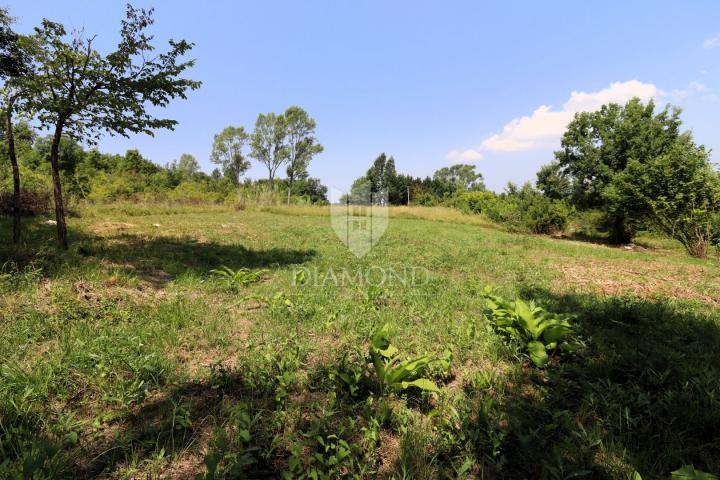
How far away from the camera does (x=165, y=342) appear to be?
9.62 ft

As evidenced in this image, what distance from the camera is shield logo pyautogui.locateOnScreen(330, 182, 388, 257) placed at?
27.8ft

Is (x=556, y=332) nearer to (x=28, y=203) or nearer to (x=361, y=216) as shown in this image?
(x=361, y=216)

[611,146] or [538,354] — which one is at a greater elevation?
[611,146]

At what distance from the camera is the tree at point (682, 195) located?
38.3 feet

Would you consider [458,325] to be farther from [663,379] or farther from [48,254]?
[48,254]

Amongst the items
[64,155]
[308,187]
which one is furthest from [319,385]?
[308,187]

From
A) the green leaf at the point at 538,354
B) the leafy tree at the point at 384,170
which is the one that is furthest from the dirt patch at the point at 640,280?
the leafy tree at the point at 384,170

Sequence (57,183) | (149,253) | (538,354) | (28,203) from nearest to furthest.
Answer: (538,354) < (57,183) < (149,253) < (28,203)

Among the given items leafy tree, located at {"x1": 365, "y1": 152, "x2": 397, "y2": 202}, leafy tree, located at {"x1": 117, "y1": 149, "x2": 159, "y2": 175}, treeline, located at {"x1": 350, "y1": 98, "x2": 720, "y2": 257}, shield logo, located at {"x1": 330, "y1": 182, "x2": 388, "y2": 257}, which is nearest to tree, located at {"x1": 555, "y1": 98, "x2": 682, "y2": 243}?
treeline, located at {"x1": 350, "y1": 98, "x2": 720, "y2": 257}

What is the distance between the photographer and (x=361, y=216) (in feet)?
30.7

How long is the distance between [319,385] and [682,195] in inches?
665

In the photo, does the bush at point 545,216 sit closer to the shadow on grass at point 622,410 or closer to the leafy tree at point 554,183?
the leafy tree at point 554,183

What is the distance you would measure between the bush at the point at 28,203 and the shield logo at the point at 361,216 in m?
11.0

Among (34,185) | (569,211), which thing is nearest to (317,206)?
(34,185)
